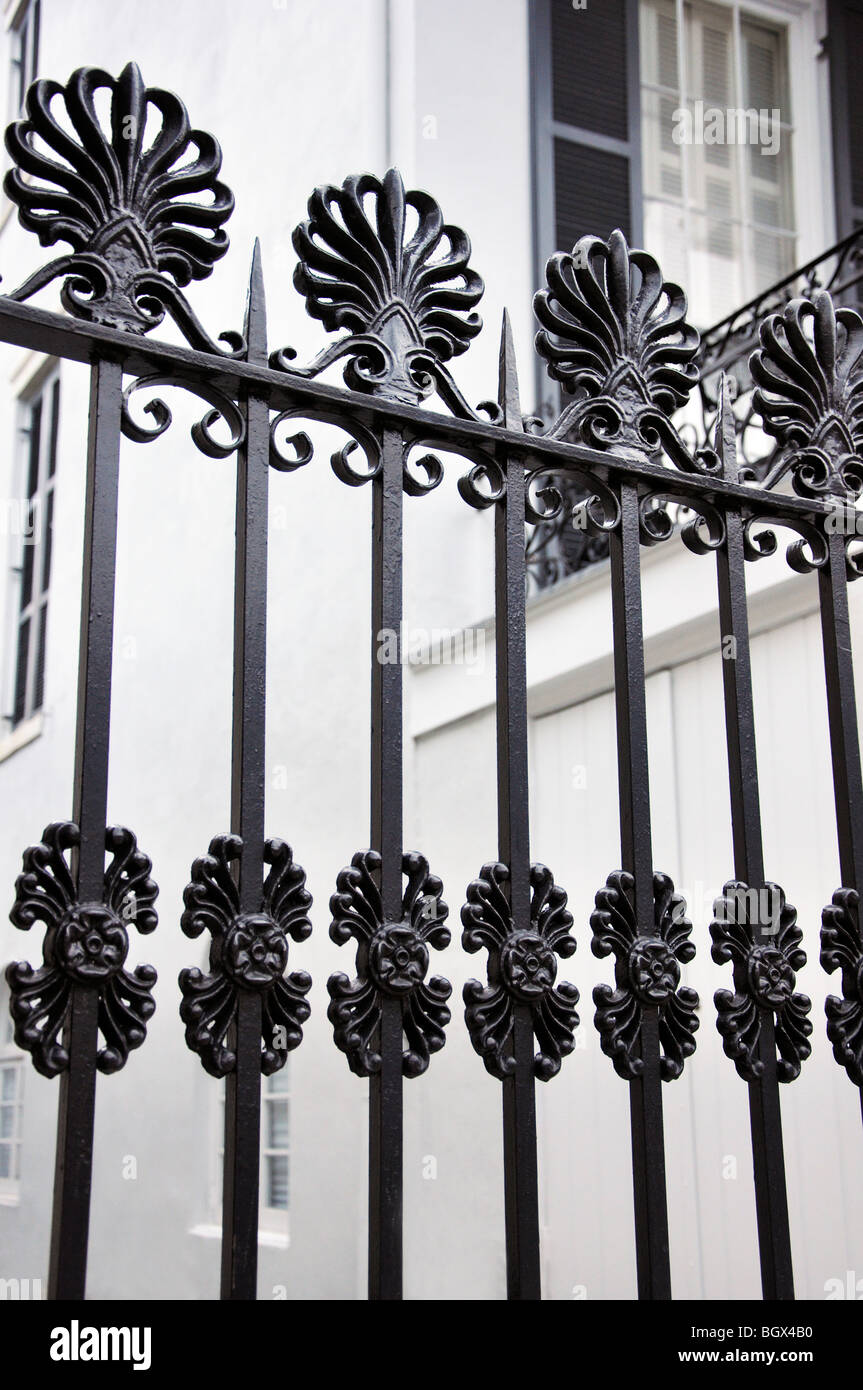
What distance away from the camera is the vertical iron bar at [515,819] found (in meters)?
1.82

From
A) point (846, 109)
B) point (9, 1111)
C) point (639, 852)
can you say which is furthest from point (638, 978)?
point (9, 1111)

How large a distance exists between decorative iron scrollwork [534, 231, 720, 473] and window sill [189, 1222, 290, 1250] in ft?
20.0

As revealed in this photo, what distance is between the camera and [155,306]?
5.99ft

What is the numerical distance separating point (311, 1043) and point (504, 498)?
5.70 meters

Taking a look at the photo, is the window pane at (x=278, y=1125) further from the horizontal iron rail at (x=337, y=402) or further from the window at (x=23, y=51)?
the window at (x=23, y=51)

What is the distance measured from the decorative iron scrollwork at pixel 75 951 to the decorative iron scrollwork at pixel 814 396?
4.12ft

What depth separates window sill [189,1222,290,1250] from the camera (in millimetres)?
7527

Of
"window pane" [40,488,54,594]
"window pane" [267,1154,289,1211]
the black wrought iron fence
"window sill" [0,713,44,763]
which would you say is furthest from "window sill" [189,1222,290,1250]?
the black wrought iron fence

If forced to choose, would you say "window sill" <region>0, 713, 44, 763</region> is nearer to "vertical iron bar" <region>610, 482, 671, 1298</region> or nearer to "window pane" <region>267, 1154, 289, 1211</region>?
"window pane" <region>267, 1154, 289, 1211</region>

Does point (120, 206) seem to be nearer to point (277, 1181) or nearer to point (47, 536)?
point (277, 1181)

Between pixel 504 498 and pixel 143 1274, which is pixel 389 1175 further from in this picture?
pixel 143 1274

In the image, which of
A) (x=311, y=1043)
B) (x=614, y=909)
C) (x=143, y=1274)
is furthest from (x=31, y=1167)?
(x=614, y=909)

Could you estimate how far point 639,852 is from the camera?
2.00 metres

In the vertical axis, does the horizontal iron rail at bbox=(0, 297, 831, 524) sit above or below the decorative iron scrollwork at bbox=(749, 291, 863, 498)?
below
